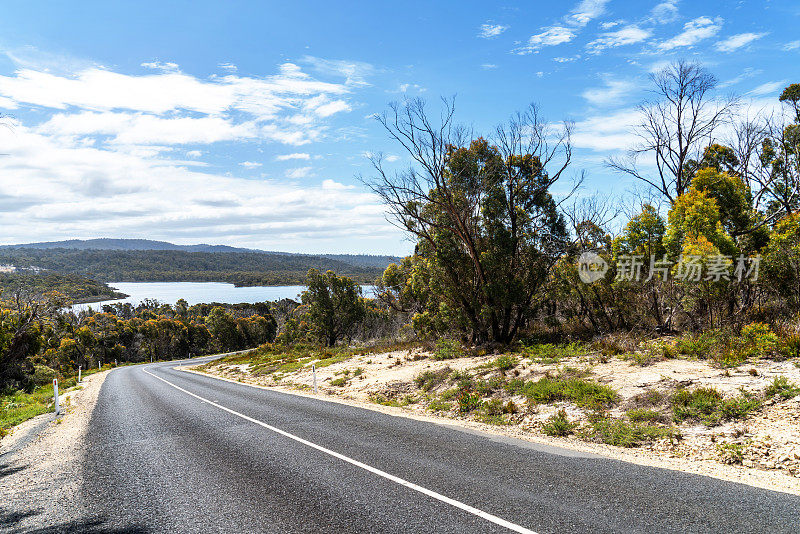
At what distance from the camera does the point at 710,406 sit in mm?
8141

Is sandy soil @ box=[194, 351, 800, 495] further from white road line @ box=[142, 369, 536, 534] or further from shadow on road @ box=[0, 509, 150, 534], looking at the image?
shadow on road @ box=[0, 509, 150, 534]

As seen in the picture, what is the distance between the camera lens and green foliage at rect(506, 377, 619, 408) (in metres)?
9.76

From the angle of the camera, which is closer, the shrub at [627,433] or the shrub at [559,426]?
the shrub at [627,433]

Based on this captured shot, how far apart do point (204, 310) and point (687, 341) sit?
424 ft

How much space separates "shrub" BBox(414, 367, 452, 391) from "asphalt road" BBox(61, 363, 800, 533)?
4.57 meters

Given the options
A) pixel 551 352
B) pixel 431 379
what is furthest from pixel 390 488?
pixel 551 352

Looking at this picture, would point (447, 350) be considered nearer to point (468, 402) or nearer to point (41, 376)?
point (468, 402)

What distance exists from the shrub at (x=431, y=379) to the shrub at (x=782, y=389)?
345 inches

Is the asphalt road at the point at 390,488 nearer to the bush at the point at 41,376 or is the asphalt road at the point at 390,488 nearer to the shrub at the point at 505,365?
the shrub at the point at 505,365

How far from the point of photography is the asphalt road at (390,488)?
16.3 feet

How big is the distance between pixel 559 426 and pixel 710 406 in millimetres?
2778

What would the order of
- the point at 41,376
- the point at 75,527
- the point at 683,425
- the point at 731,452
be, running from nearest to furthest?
the point at 75,527 → the point at 731,452 → the point at 683,425 → the point at 41,376

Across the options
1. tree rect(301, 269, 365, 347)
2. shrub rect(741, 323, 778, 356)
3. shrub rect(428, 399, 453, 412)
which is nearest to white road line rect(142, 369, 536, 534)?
shrub rect(428, 399, 453, 412)

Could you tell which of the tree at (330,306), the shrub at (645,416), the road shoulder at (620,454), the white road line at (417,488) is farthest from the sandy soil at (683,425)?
the tree at (330,306)
